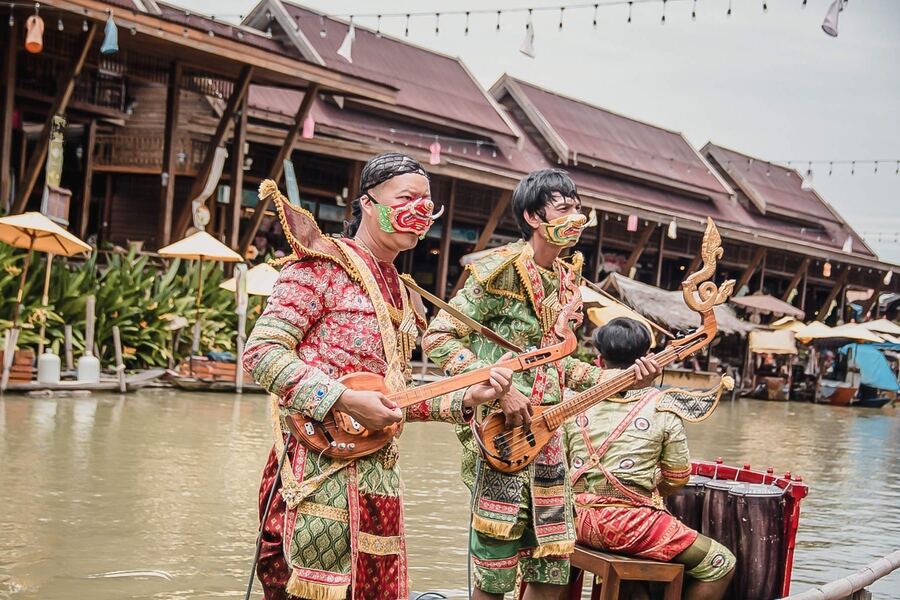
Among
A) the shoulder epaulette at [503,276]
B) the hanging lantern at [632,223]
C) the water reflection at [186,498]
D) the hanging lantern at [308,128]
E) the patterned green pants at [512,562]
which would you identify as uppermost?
the hanging lantern at [308,128]

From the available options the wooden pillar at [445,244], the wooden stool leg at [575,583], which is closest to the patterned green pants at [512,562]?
the wooden stool leg at [575,583]

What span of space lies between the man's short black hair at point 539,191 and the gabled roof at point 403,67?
53.7 feet

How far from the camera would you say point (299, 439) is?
2646 mm

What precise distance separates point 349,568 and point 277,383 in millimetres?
522

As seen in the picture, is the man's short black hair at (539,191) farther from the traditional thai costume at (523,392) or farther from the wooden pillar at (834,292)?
Answer: the wooden pillar at (834,292)

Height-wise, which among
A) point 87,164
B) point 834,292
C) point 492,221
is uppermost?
point 87,164

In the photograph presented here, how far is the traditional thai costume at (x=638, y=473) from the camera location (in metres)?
3.79

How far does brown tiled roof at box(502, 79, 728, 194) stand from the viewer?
1046 inches

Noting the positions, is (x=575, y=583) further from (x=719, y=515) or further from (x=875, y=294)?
(x=875, y=294)

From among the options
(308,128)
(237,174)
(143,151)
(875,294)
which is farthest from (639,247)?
(875,294)

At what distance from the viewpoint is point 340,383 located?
8.48ft

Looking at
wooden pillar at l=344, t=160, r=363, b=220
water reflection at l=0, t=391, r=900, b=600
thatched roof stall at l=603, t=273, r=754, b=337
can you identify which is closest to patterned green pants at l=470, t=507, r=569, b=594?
water reflection at l=0, t=391, r=900, b=600

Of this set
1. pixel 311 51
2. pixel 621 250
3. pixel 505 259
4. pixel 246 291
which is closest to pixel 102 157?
pixel 311 51

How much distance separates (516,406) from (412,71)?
845 inches
